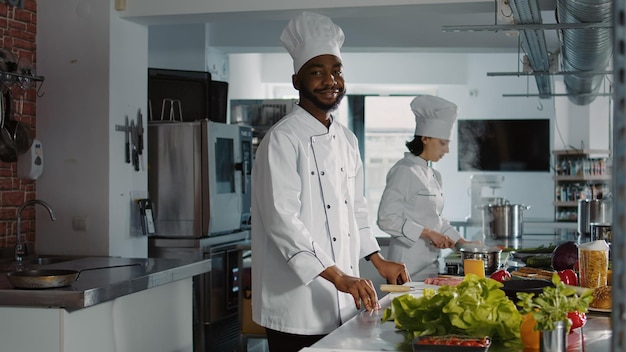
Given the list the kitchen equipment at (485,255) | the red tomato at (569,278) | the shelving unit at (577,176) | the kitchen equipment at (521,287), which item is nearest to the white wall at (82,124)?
the kitchen equipment at (485,255)

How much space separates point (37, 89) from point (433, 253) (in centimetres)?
248

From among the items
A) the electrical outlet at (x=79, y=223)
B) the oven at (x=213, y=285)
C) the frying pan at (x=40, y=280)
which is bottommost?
the oven at (x=213, y=285)

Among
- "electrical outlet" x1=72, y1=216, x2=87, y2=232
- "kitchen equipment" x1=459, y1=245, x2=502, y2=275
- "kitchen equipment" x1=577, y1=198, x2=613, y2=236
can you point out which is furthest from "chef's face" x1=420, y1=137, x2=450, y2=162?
"electrical outlet" x1=72, y1=216, x2=87, y2=232

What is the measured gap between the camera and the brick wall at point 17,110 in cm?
452

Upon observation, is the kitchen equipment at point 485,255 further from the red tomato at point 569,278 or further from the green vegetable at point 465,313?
the green vegetable at point 465,313

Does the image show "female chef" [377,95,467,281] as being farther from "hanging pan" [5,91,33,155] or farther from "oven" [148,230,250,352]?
"hanging pan" [5,91,33,155]

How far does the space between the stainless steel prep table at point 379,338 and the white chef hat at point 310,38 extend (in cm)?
104

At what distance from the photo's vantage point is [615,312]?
868mm

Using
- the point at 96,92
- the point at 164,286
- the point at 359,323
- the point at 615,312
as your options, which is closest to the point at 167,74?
the point at 96,92

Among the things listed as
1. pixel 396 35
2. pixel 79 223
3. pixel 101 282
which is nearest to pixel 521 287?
Result: pixel 101 282

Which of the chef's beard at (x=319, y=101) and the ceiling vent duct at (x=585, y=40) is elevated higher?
the ceiling vent duct at (x=585, y=40)

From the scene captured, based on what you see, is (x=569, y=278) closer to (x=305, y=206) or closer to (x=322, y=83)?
(x=305, y=206)

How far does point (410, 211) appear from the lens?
178 inches

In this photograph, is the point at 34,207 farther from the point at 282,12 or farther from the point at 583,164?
the point at 583,164
